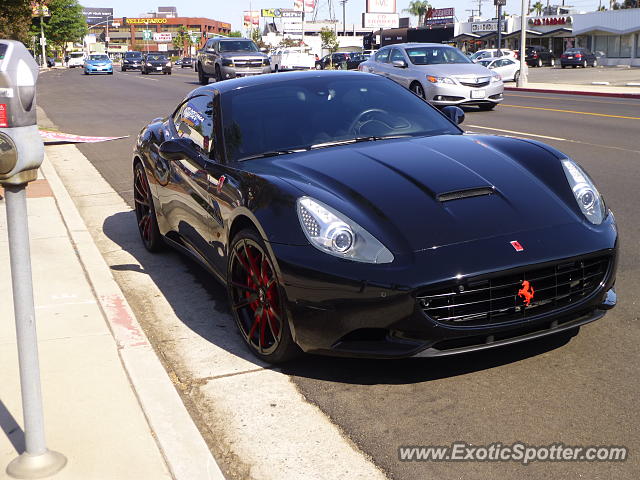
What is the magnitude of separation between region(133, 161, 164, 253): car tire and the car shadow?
20 cm

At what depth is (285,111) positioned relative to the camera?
5371 millimetres

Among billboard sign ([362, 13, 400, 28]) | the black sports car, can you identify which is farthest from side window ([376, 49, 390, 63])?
billboard sign ([362, 13, 400, 28])

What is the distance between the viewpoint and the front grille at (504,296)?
377 centimetres

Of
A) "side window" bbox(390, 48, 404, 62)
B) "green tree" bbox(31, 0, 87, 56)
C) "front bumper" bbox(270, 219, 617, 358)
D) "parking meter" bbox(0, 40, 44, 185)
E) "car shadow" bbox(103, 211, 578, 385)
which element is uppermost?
"green tree" bbox(31, 0, 87, 56)

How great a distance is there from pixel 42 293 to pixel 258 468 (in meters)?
2.95

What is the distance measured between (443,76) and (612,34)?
181ft

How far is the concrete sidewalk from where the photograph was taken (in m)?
3.38

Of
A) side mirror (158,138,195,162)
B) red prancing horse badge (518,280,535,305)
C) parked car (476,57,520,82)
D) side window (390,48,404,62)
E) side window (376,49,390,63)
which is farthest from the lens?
parked car (476,57,520,82)

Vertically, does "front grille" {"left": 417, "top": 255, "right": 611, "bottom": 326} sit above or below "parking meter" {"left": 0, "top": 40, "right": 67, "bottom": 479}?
below

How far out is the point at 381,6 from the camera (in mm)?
118875

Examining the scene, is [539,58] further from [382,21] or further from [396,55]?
[382,21]

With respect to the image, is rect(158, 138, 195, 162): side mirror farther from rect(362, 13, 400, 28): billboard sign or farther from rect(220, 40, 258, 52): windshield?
rect(362, 13, 400, 28): billboard sign

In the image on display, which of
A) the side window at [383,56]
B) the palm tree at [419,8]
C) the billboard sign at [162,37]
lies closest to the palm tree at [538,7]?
the palm tree at [419,8]

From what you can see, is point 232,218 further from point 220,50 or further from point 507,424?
point 220,50
